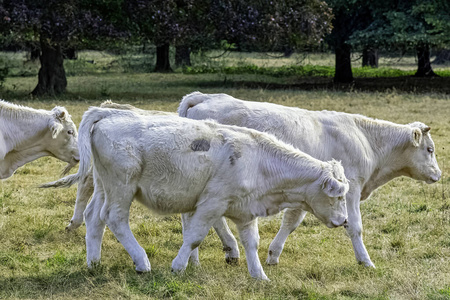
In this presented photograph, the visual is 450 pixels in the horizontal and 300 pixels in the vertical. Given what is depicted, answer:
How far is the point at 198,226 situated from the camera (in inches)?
217

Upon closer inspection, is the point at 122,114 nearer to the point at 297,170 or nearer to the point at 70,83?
the point at 297,170

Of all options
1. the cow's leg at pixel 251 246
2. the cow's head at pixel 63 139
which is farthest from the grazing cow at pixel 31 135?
the cow's leg at pixel 251 246

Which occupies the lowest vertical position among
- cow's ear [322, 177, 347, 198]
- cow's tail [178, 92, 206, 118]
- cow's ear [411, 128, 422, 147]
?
cow's ear [322, 177, 347, 198]

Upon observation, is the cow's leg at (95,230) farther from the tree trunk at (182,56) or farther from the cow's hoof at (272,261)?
the tree trunk at (182,56)

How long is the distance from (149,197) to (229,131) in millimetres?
927

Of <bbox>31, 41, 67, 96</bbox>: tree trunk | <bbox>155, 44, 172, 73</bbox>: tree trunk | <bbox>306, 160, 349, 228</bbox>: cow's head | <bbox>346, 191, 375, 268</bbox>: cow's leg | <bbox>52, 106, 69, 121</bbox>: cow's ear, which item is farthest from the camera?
<bbox>155, 44, 172, 73</bbox>: tree trunk

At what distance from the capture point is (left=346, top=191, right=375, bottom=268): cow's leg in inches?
250

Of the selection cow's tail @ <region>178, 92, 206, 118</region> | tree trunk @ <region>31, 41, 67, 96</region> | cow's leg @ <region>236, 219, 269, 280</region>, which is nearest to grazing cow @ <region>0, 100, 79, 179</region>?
cow's tail @ <region>178, 92, 206, 118</region>

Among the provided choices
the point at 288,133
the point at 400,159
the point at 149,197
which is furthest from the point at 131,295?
the point at 400,159

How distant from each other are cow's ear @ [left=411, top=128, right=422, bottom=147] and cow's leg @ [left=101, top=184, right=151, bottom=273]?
3.19 metres

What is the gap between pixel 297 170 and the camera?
18.5ft

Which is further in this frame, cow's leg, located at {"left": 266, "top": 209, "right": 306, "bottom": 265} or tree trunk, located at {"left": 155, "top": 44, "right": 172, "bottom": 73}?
tree trunk, located at {"left": 155, "top": 44, "right": 172, "bottom": 73}

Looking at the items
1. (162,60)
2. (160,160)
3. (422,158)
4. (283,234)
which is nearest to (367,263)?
(283,234)

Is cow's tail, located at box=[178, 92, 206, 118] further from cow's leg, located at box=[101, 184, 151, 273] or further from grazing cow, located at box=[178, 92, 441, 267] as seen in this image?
cow's leg, located at box=[101, 184, 151, 273]
